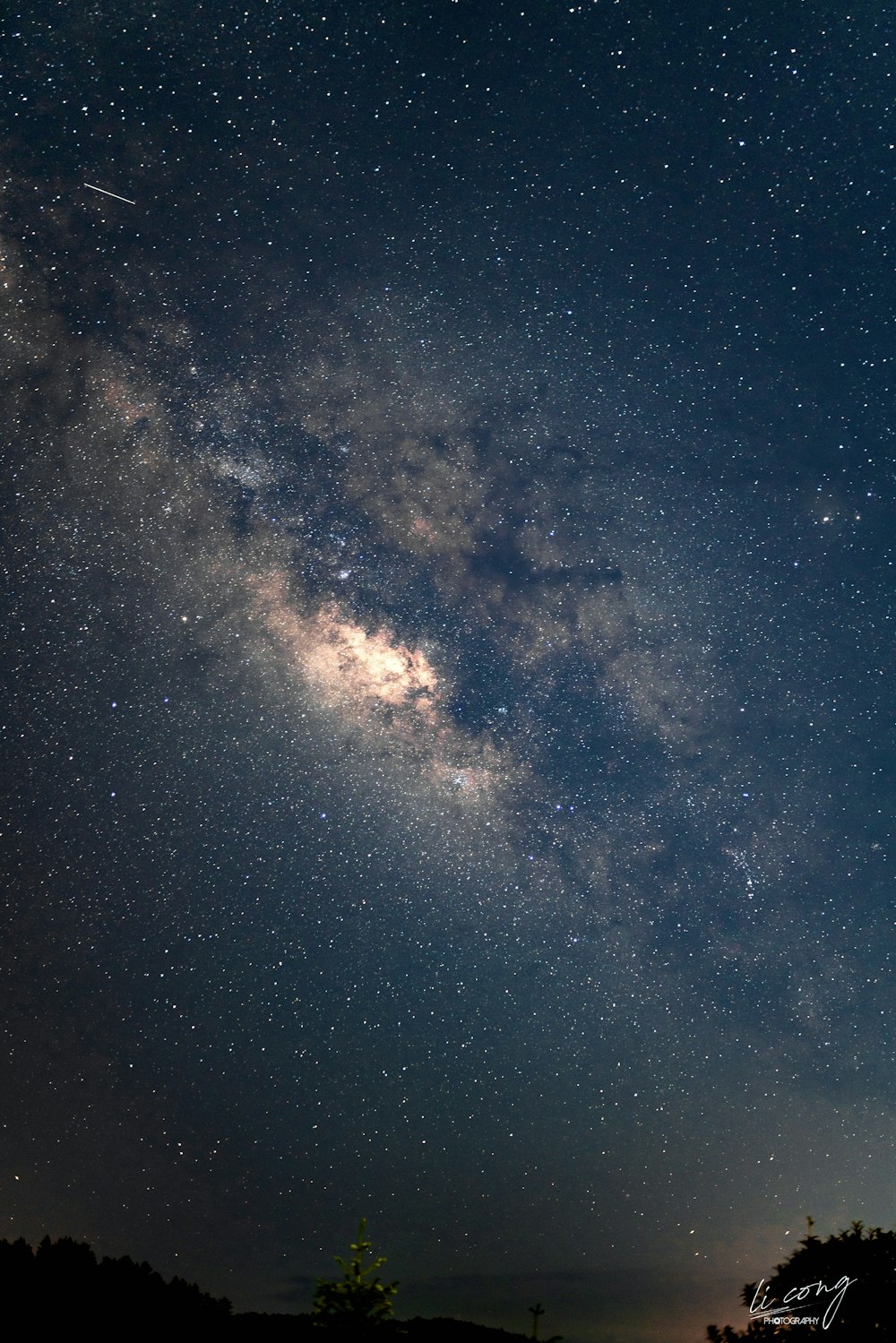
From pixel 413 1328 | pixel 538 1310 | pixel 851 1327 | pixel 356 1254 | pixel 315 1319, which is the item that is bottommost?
pixel 538 1310

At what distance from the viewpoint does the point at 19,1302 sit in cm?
1015

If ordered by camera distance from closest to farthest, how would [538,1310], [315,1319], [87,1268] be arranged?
1. [87,1268]
2. [315,1319]
3. [538,1310]

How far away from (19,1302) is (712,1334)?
28305 mm

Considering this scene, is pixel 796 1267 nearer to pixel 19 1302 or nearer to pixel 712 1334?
pixel 712 1334

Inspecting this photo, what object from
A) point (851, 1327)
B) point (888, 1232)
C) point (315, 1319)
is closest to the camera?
point (315, 1319)

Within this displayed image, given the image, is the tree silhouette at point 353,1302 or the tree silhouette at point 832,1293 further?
the tree silhouette at point 832,1293

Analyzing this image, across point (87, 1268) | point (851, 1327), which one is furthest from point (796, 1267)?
point (87, 1268)
